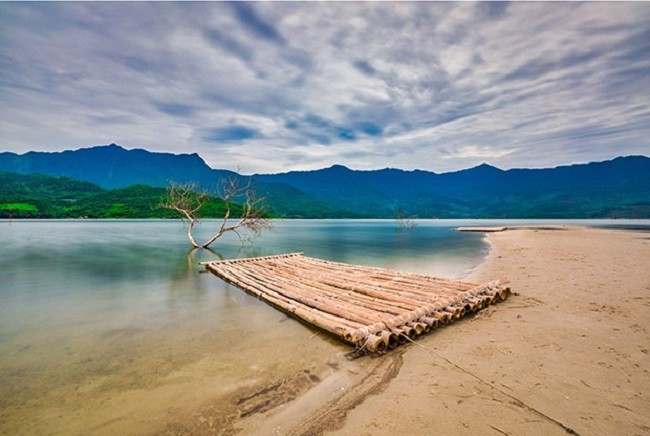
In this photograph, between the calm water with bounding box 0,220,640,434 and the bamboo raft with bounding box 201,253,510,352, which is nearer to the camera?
the calm water with bounding box 0,220,640,434

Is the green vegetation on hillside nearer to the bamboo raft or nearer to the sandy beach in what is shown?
the bamboo raft

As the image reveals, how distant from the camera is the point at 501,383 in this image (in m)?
5.04

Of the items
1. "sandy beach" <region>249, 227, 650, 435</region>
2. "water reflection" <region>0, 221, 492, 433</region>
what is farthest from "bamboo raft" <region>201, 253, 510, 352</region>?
"water reflection" <region>0, 221, 492, 433</region>

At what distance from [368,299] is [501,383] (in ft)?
16.7

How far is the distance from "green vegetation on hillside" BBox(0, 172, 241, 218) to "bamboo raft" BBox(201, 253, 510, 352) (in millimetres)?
109561

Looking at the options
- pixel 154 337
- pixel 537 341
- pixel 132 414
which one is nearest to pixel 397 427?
pixel 132 414

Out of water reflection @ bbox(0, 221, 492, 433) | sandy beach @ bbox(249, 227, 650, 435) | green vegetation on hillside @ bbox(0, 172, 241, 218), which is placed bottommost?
water reflection @ bbox(0, 221, 492, 433)

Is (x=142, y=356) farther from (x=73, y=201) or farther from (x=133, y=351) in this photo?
(x=73, y=201)

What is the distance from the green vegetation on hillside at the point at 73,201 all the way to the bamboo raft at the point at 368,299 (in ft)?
359

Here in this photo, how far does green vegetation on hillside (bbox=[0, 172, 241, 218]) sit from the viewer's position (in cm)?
11771

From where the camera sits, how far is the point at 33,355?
22.3 ft

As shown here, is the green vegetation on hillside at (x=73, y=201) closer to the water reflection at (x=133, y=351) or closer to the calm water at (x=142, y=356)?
the water reflection at (x=133, y=351)

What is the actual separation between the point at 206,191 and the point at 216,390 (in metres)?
23.2

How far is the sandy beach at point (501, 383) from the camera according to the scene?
4062 millimetres
